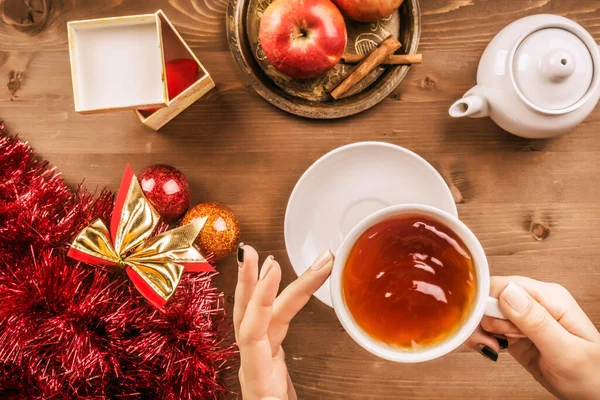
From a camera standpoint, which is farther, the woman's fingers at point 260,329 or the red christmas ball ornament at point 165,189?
the red christmas ball ornament at point 165,189

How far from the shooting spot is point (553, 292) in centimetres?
74

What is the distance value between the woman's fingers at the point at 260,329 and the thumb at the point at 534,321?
11.6 inches

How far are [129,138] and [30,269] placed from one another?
27 centimetres

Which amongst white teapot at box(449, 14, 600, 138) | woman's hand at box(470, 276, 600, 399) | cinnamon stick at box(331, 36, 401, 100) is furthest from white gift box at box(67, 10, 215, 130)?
woman's hand at box(470, 276, 600, 399)

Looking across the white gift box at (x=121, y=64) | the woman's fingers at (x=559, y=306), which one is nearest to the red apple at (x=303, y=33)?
the white gift box at (x=121, y=64)

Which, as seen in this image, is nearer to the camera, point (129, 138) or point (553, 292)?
point (553, 292)

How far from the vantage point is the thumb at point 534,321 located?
2.08ft

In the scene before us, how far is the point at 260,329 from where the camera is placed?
607 millimetres

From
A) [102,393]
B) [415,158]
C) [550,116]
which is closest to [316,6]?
[415,158]

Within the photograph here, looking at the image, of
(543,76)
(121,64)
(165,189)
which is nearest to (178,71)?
(121,64)

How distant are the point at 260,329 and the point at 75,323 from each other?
30cm

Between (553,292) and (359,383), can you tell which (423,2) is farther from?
(359,383)

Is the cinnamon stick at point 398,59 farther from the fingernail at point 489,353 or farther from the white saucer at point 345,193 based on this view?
the fingernail at point 489,353

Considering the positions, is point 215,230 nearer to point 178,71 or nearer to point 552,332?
point 178,71
